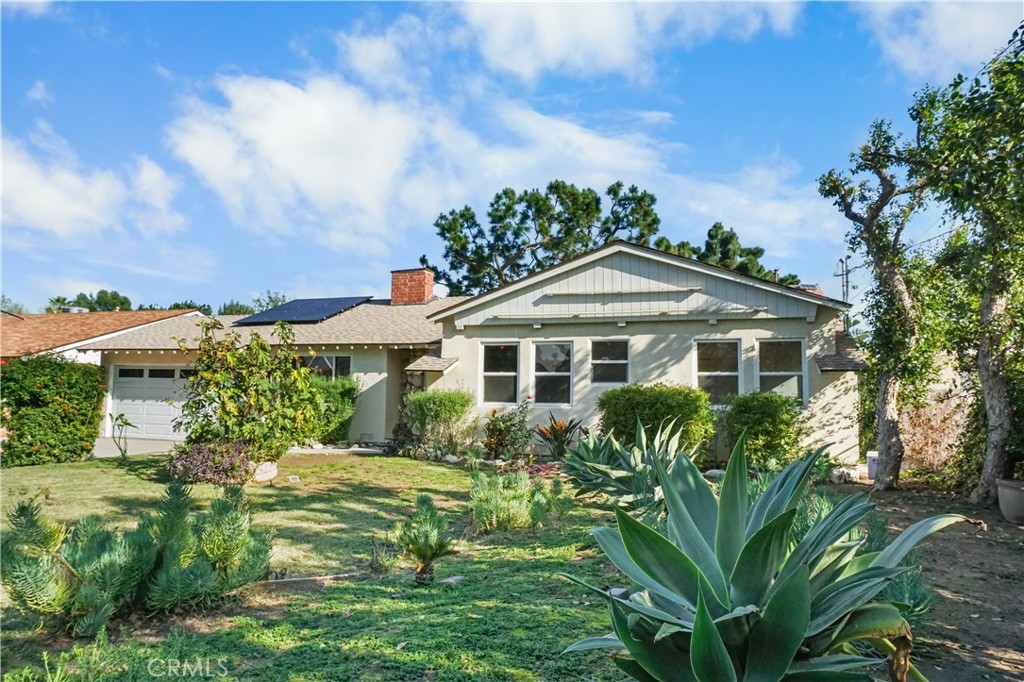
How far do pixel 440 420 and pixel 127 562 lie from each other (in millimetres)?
11000

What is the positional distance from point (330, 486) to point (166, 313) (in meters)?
17.3

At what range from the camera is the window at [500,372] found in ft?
50.6

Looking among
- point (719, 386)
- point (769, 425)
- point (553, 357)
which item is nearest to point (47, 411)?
point (553, 357)

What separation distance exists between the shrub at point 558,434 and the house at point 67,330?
15.6 metres

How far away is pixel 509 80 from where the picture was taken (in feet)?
31.7

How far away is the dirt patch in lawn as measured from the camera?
3.14 meters

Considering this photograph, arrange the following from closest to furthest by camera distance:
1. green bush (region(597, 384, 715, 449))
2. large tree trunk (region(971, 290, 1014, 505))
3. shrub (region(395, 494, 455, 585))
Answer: shrub (region(395, 494, 455, 585)) → large tree trunk (region(971, 290, 1014, 505)) → green bush (region(597, 384, 715, 449))

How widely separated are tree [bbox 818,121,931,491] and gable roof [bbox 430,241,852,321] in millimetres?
2353

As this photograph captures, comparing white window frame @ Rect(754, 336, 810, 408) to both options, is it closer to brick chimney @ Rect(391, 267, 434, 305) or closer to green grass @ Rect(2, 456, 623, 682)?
green grass @ Rect(2, 456, 623, 682)

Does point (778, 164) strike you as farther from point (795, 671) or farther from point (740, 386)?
point (795, 671)

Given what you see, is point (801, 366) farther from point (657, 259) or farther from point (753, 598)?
point (753, 598)

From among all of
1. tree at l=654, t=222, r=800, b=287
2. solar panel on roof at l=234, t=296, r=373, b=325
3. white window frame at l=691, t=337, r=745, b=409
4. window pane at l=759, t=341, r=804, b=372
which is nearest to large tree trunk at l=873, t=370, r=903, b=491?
window pane at l=759, t=341, r=804, b=372

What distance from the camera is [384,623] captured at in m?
3.89

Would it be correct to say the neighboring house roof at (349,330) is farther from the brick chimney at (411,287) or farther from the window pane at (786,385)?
the window pane at (786,385)
